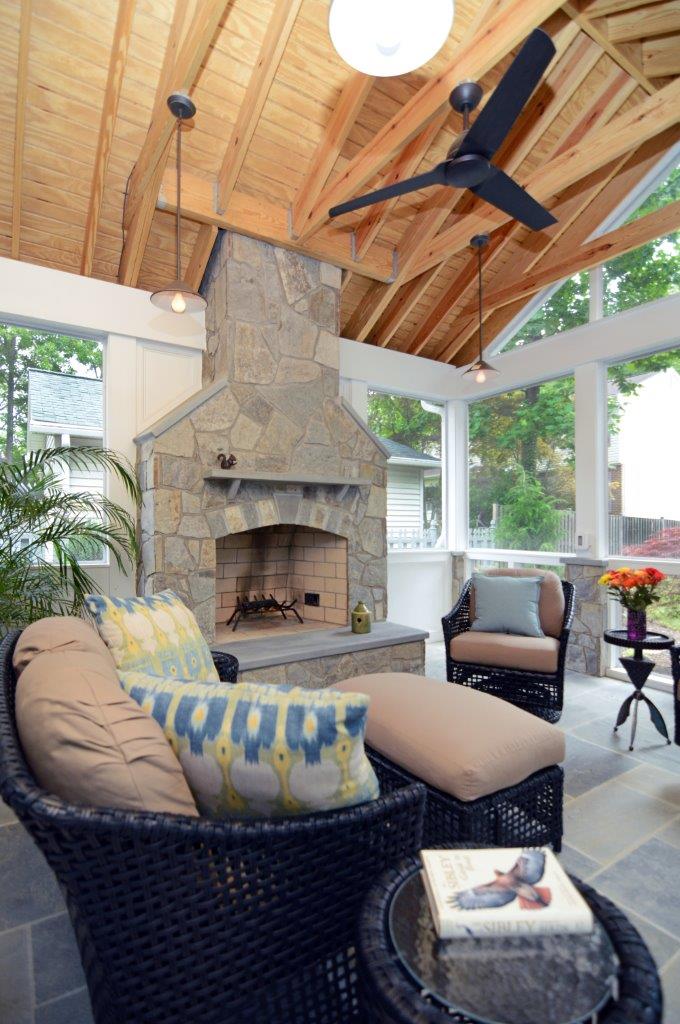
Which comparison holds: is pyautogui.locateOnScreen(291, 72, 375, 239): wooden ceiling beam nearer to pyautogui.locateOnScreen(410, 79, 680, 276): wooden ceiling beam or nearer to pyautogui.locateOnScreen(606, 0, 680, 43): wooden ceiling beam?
pyautogui.locateOnScreen(410, 79, 680, 276): wooden ceiling beam

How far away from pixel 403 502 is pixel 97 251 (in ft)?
11.3

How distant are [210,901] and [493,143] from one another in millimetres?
2746

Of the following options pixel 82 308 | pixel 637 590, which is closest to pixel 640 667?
pixel 637 590

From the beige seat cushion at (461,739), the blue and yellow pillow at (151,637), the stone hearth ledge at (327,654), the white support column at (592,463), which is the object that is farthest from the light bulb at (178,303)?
the white support column at (592,463)

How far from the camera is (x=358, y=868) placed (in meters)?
1.12

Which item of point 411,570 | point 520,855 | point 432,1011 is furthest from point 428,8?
point 411,570

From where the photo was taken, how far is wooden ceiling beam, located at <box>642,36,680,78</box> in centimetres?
367

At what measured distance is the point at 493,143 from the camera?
236cm

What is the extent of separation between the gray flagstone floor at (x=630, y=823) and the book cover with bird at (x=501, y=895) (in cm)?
92

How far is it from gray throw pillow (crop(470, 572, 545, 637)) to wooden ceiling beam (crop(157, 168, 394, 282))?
8.85ft

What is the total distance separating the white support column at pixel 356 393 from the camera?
208 inches

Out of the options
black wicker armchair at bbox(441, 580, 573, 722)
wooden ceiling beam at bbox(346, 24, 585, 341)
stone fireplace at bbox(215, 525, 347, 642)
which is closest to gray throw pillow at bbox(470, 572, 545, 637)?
black wicker armchair at bbox(441, 580, 573, 722)

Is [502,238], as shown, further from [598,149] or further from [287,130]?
[287,130]

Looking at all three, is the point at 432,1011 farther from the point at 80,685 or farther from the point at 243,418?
the point at 243,418
